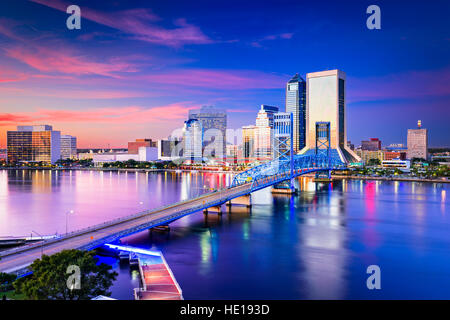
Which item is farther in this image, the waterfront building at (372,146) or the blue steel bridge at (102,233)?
the waterfront building at (372,146)

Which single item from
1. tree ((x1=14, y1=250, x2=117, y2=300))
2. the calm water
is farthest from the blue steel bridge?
tree ((x1=14, y1=250, x2=117, y2=300))

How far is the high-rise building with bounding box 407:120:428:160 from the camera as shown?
100125 mm

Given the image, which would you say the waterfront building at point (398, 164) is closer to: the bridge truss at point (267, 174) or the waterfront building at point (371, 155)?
the bridge truss at point (267, 174)

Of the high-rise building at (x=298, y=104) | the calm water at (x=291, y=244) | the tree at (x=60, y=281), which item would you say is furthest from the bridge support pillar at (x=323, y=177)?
the high-rise building at (x=298, y=104)

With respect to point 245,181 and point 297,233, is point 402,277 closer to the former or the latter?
point 297,233

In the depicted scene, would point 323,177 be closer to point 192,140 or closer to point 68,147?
point 192,140

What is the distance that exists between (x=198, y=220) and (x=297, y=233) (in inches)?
209

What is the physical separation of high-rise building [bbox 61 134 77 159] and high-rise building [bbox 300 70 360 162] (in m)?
74.3

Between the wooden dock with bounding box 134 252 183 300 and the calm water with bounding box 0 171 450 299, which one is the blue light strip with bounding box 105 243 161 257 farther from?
the calm water with bounding box 0 171 450 299

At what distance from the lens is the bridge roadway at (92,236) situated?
916 centimetres

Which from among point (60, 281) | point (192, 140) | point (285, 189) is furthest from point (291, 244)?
point (192, 140)

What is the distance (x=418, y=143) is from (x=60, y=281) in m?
111

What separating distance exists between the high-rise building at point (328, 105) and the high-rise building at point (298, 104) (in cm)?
1726

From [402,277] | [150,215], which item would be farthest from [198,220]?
[402,277]
